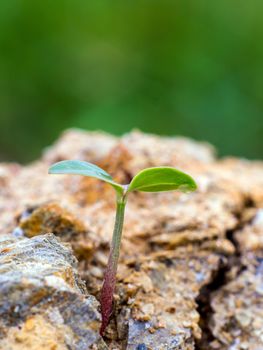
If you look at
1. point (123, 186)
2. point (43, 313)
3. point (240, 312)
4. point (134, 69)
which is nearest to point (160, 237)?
point (240, 312)

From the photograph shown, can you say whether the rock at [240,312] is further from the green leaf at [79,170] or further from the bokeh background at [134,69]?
the bokeh background at [134,69]

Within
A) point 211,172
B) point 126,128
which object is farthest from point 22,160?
point 211,172

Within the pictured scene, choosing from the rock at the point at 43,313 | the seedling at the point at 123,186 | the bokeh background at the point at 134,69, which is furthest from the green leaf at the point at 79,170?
the bokeh background at the point at 134,69

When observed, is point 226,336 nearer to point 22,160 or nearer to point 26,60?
point 22,160

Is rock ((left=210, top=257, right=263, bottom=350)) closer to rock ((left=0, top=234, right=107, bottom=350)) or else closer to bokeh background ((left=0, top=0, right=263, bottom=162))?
rock ((left=0, top=234, right=107, bottom=350))

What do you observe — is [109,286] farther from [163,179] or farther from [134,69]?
[134,69]

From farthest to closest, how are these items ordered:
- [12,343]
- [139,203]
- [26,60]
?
1. [26,60]
2. [139,203]
3. [12,343]

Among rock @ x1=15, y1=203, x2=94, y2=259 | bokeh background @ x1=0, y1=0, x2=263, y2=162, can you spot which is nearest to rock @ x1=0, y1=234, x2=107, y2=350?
rock @ x1=15, y1=203, x2=94, y2=259
